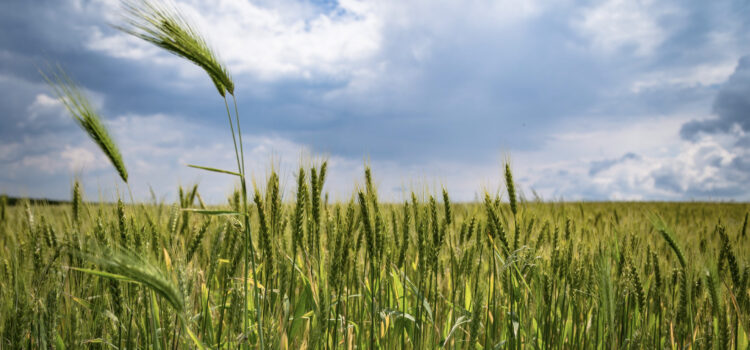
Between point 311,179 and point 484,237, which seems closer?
point 311,179

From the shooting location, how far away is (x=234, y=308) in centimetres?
179

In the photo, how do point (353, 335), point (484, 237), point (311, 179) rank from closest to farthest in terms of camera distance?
1. point (311, 179)
2. point (353, 335)
3. point (484, 237)

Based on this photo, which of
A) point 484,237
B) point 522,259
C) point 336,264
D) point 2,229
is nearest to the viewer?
point 336,264

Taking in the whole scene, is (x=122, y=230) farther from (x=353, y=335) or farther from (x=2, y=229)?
(x=2, y=229)

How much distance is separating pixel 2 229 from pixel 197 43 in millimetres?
5991

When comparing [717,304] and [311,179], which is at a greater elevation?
[311,179]

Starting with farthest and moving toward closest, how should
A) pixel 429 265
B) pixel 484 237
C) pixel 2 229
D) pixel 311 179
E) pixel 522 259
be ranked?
pixel 2 229 → pixel 484 237 → pixel 522 259 → pixel 429 265 → pixel 311 179

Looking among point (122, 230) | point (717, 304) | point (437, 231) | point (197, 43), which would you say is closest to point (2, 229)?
point (122, 230)

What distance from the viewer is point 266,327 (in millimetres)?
1826

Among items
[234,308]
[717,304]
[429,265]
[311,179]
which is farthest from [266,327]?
[717,304]

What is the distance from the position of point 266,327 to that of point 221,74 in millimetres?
1073

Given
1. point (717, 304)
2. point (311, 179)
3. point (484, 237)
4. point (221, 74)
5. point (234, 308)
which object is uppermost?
point (221, 74)

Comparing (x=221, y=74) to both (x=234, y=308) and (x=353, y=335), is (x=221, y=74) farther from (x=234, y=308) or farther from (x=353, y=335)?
(x=353, y=335)

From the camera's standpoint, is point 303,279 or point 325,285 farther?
point 303,279
